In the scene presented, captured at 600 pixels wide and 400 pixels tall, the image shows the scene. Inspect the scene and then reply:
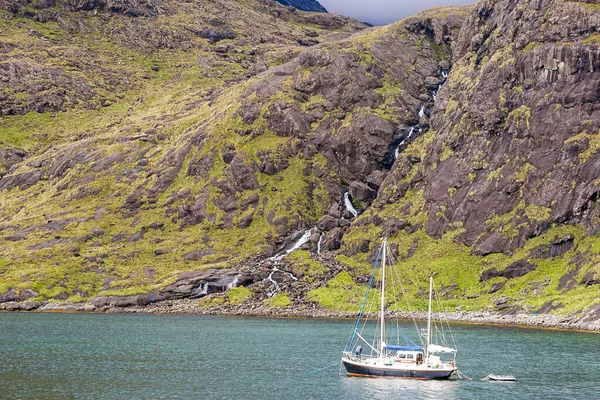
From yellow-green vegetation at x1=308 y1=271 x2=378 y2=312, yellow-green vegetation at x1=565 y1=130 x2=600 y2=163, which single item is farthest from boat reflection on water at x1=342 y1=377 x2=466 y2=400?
yellow-green vegetation at x1=565 y1=130 x2=600 y2=163

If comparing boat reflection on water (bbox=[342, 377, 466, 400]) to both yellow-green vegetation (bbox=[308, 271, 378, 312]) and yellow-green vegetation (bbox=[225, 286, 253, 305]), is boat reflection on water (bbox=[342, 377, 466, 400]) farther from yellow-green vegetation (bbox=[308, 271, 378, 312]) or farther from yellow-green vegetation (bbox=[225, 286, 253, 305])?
yellow-green vegetation (bbox=[225, 286, 253, 305])

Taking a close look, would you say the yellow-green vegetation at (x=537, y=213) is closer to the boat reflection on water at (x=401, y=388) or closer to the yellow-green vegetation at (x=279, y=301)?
the yellow-green vegetation at (x=279, y=301)

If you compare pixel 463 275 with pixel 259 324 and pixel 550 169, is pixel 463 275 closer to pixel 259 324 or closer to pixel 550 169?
pixel 550 169

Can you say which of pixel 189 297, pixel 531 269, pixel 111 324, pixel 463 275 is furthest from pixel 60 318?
pixel 531 269

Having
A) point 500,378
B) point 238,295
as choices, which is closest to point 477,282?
point 238,295

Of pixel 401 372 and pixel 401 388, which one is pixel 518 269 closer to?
Answer: pixel 401 372

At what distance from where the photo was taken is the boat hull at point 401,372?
93.2 meters

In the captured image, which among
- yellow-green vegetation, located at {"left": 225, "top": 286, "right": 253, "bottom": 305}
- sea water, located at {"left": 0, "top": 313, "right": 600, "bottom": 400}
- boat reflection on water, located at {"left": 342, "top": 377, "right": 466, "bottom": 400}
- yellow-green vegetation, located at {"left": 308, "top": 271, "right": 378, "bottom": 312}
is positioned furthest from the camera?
yellow-green vegetation, located at {"left": 225, "top": 286, "right": 253, "bottom": 305}

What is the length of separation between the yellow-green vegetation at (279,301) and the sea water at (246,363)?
89.3 feet

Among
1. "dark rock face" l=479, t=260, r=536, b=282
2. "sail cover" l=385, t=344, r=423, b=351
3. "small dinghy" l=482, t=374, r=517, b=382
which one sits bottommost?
"small dinghy" l=482, t=374, r=517, b=382

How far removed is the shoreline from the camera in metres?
148

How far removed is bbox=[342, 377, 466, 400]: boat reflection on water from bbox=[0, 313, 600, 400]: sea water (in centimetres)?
12

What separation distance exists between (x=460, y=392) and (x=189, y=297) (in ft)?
409

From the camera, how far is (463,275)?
18962 cm
